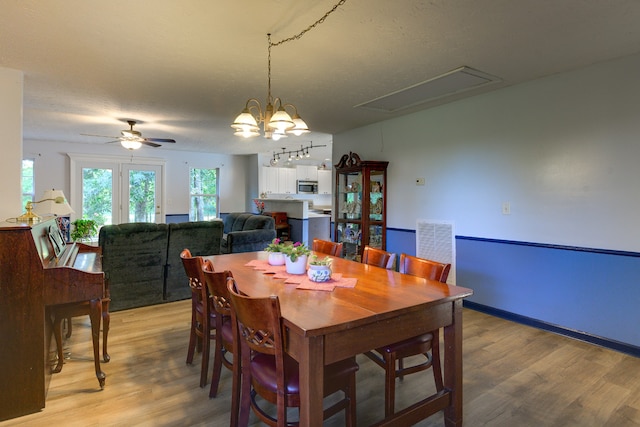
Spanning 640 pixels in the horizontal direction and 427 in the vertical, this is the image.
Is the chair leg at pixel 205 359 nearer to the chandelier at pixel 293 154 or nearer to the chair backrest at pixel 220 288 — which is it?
the chair backrest at pixel 220 288

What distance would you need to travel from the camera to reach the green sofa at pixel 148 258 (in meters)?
3.60

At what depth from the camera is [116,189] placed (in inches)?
289

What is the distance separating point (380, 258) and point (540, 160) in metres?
1.95

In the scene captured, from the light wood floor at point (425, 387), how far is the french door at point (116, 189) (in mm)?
4942

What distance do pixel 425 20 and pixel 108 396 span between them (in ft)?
10.2

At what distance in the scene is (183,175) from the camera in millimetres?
8047

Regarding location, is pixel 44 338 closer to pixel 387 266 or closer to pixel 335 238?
pixel 387 266

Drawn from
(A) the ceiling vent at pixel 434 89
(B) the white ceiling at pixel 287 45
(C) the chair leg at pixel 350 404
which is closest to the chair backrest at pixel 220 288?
(C) the chair leg at pixel 350 404

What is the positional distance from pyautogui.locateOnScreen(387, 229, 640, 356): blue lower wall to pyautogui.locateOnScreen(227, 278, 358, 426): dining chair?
8.13 ft

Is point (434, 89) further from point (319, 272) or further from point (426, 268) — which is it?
point (319, 272)

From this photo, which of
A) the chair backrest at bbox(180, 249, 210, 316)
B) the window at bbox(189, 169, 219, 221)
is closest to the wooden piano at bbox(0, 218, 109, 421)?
the chair backrest at bbox(180, 249, 210, 316)

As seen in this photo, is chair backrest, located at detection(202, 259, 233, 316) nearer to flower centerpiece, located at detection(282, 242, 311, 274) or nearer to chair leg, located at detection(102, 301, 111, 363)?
flower centerpiece, located at detection(282, 242, 311, 274)

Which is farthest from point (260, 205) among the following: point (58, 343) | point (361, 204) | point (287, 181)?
point (58, 343)

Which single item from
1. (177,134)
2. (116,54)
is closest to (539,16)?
(116,54)
